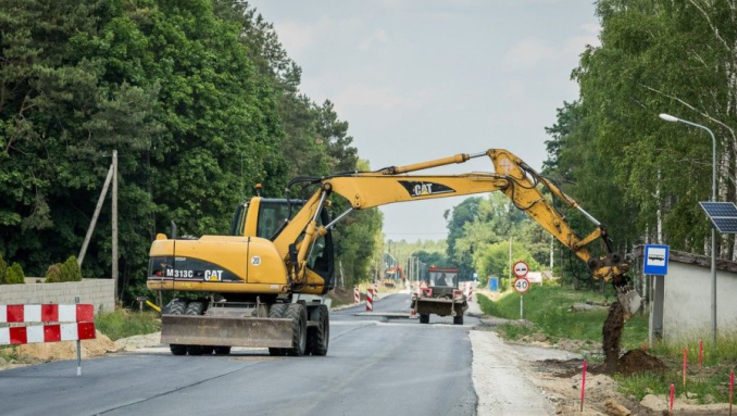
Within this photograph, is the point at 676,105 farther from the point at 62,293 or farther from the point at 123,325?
the point at 62,293

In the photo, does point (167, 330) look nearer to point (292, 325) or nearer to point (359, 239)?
Answer: point (292, 325)

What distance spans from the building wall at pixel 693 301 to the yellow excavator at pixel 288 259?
20.7ft

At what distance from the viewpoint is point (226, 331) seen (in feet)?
84.7

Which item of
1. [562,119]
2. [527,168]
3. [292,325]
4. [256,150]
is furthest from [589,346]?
[562,119]

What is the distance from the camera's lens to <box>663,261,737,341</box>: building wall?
32156 mm

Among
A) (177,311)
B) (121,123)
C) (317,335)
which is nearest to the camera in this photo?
(177,311)

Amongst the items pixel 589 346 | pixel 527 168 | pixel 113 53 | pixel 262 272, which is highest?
pixel 113 53

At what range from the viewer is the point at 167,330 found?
2584 cm

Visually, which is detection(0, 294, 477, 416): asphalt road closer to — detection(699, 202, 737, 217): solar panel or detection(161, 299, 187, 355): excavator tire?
detection(161, 299, 187, 355): excavator tire

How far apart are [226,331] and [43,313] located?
187 inches

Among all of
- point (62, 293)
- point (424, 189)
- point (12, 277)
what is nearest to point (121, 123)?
point (62, 293)

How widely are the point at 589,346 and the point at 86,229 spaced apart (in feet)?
87.5

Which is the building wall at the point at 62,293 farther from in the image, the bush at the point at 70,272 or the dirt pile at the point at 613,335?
the dirt pile at the point at 613,335

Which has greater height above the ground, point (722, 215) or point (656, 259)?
point (722, 215)
